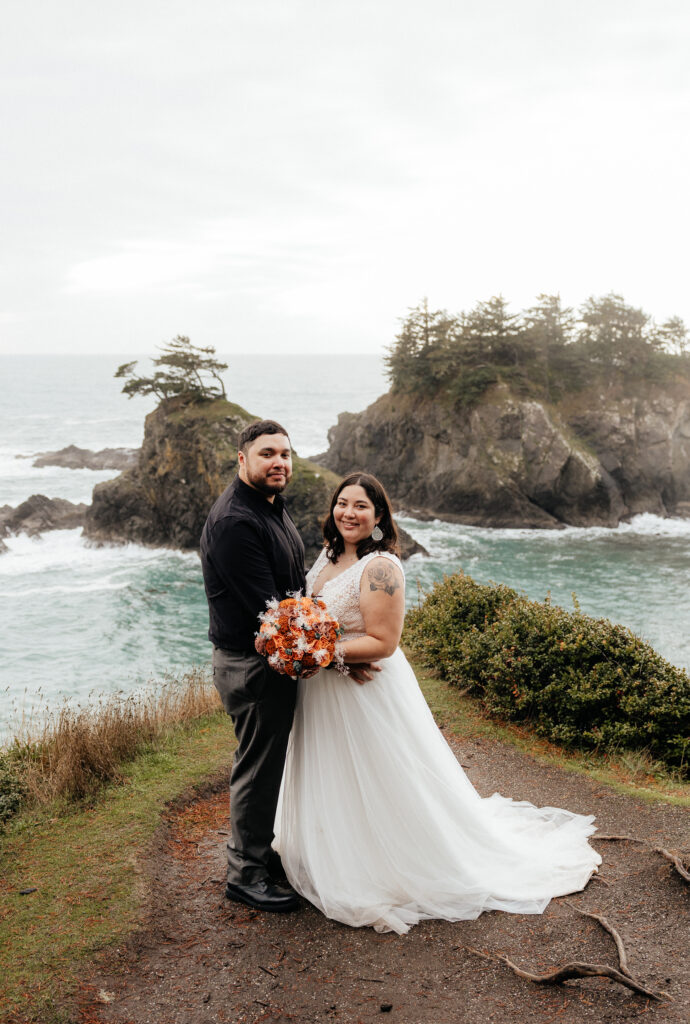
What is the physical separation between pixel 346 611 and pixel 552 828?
2.64 metres

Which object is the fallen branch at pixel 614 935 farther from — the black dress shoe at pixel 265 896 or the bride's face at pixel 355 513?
the bride's face at pixel 355 513

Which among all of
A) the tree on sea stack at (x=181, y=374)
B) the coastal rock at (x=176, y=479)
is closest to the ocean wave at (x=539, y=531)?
the coastal rock at (x=176, y=479)

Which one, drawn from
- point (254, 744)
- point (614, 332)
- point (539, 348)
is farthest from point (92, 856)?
point (614, 332)

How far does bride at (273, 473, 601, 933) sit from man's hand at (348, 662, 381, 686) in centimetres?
5

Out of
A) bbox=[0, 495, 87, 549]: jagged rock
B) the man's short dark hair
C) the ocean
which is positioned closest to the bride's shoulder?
the man's short dark hair

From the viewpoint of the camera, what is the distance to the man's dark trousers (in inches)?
185

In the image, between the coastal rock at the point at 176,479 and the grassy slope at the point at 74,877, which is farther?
the coastal rock at the point at 176,479

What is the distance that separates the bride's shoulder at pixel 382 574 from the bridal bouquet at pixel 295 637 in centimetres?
45

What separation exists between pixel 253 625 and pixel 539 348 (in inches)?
1722

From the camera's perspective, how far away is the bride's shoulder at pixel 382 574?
4.69 meters

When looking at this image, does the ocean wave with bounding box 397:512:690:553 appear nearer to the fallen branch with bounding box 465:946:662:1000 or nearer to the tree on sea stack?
the tree on sea stack

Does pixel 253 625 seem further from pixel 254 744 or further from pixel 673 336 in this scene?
pixel 673 336

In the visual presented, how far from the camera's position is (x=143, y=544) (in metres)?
36.6

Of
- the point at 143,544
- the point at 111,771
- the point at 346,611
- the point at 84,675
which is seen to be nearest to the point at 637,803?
the point at 346,611
